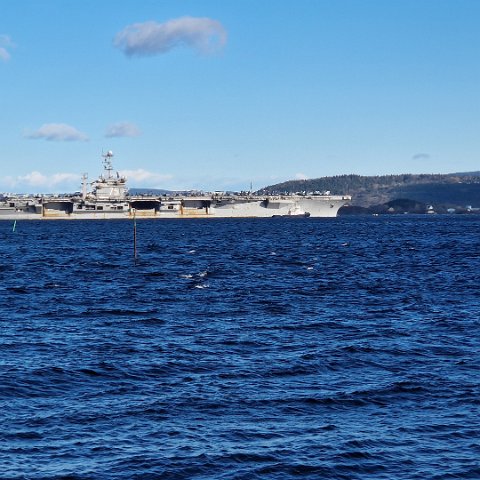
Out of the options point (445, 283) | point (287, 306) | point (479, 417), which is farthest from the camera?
point (445, 283)

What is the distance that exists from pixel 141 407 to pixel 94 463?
4.30m

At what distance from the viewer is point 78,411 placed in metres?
22.9

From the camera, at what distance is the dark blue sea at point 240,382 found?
1923cm

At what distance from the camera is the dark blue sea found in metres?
19.2

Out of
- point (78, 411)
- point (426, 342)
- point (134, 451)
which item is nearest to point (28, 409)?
point (78, 411)

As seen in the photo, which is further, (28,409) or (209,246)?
(209,246)

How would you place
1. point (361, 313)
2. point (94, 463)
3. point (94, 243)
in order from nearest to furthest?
point (94, 463) < point (361, 313) < point (94, 243)

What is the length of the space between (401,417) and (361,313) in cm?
1954

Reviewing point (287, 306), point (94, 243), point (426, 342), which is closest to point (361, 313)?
point (287, 306)

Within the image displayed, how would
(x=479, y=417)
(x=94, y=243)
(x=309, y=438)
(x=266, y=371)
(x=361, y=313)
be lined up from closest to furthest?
1. (x=309, y=438)
2. (x=479, y=417)
3. (x=266, y=371)
4. (x=361, y=313)
5. (x=94, y=243)

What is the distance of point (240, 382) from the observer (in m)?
26.1

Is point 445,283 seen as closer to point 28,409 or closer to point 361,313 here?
point 361,313

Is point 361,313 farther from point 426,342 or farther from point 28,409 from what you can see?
point 28,409

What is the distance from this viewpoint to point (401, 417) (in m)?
22.3
